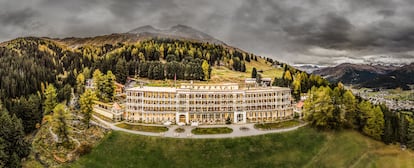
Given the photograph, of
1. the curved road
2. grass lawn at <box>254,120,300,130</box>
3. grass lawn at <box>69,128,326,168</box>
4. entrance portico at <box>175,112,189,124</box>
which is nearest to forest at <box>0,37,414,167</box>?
grass lawn at <box>254,120,300,130</box>

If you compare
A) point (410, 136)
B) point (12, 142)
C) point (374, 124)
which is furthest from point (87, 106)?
point (410, 136)

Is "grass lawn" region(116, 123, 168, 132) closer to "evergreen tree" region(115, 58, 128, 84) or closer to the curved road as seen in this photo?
the curved road

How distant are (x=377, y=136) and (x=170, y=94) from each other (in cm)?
6156

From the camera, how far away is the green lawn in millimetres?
72812

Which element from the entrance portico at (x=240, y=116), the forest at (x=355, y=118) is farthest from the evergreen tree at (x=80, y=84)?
the forest at (x=355, y=118)

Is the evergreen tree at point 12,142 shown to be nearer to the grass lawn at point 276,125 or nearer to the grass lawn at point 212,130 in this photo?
the grass lawn at point 212,130

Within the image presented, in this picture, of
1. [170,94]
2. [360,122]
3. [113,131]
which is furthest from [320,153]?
[113,131]

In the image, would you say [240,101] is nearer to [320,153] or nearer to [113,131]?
[320,153]

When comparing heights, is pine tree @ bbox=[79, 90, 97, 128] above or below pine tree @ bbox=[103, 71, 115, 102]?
below

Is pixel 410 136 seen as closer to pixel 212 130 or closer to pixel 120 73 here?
pixel 212 130

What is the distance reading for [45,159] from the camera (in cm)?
7238

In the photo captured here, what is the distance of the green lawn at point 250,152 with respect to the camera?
7281 centimetres

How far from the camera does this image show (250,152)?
76.1 metres

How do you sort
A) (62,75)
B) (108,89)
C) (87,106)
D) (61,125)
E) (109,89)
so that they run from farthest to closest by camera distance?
(62,75) → (109,89) → (108,89) → (87,106) → (61,125)
